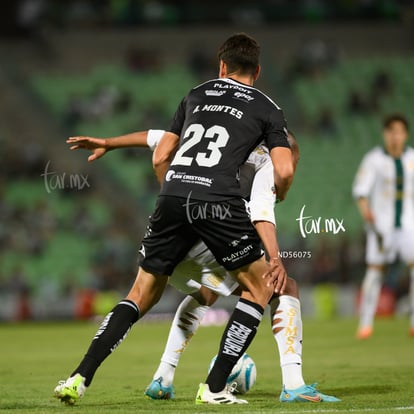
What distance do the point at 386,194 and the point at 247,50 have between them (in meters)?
6.50

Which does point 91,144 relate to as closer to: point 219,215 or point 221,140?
point 221,140

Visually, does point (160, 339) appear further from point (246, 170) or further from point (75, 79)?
point (75, 79)

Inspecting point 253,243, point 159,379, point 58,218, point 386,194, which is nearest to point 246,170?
point 253,243

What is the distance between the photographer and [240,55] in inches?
239

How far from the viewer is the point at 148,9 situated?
28.7 meters

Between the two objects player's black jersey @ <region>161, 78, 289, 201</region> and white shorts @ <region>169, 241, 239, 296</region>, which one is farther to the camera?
white shorts @ <region>169, 241, 239, 296</region>

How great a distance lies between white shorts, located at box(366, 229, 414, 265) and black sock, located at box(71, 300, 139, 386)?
6.61m

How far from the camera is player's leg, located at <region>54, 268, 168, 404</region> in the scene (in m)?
5.59

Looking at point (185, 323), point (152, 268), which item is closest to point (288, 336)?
point (185, 323)

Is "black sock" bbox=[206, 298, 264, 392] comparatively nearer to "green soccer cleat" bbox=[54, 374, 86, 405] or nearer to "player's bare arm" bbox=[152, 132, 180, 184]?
"green soccer cleat" bbox=[54, 374, 86, 405]

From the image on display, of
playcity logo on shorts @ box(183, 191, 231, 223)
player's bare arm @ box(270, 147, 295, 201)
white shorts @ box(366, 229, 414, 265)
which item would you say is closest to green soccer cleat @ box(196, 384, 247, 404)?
playcity logo on shorts @ box(183, 191, 231, 223)

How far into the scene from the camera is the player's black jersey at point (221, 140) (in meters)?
5.84

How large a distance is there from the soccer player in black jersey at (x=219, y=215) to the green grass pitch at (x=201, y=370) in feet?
1.31

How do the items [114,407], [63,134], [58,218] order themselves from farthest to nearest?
1. [63,134]
2. [58,218]
3. [114,407]
